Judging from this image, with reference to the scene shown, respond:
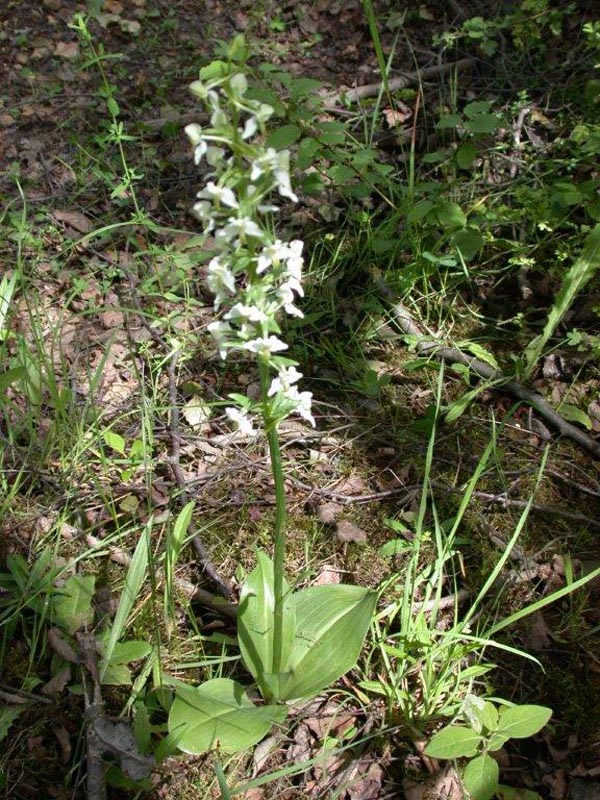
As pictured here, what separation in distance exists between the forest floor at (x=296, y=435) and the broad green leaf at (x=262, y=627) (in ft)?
0.76

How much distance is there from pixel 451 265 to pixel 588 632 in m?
1.78

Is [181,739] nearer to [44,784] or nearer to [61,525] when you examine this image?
[44,784]

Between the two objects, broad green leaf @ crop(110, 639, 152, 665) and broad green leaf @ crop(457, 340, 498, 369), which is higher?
broad green leaf @ crop(457, 340, 498, 369)

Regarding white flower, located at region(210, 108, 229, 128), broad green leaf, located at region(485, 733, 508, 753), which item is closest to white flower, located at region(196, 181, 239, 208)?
white flower, located at region(210, 108, 229, 128)

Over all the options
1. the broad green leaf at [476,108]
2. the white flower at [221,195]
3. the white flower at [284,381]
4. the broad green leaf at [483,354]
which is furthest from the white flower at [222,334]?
the broad green leaf at [476,108]

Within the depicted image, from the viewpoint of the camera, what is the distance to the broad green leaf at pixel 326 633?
2346 mm

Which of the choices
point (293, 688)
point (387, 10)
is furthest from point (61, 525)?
point (387, 10)

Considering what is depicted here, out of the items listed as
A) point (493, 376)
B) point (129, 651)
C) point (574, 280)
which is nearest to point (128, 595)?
point (129, 651)

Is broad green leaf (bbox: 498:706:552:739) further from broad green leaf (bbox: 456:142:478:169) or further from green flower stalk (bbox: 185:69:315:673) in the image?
broad green leaf (bbox: 456:142:478:169)

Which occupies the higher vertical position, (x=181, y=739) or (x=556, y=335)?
(x=556, y=335)

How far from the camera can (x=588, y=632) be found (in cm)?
258

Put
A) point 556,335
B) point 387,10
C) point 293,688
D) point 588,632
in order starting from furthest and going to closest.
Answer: point 387,10 → point 556,335 → point 588,632 → point 293,688

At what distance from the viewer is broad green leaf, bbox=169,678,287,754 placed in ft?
7.22

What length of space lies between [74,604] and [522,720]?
61.4 inches
